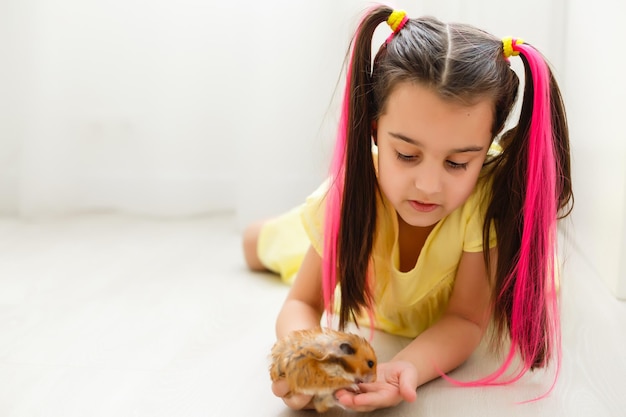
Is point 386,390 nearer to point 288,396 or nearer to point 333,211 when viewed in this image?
point 288,396

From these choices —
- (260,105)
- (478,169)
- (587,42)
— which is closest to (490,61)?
(478,169)

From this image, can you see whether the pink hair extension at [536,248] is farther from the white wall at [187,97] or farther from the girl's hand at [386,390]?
the white wall at [187,97]

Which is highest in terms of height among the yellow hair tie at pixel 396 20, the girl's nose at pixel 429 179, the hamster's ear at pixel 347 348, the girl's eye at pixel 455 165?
the yellow hair tie at pixel 396 20

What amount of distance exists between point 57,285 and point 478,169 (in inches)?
31.6

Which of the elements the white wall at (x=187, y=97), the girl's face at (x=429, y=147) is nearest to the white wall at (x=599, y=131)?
the white wall at (x=187, y=97)

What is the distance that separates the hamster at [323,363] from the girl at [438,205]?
2cm

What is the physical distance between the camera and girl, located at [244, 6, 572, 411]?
898 millimetres

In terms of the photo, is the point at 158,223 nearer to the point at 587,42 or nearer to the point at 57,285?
the point at 57,285

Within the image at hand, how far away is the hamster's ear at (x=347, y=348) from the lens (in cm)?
86

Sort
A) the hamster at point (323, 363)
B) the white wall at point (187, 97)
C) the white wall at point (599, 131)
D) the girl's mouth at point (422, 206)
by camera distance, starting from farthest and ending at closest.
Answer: the white wall at point (187, 97) < the white wall at point (599, 131) < the girl's mouth at point (422, 206) < the hamster at point (323, 363)

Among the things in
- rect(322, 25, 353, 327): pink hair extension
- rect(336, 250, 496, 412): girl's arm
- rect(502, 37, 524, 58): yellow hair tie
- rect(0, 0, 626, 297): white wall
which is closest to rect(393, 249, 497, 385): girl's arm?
rect(336, 250, 496, 412): girl's arm

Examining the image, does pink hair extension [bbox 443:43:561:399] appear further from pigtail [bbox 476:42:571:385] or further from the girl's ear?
the girl's ear

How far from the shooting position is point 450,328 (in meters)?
1.06

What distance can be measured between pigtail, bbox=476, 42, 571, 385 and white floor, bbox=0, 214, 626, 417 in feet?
0.22
